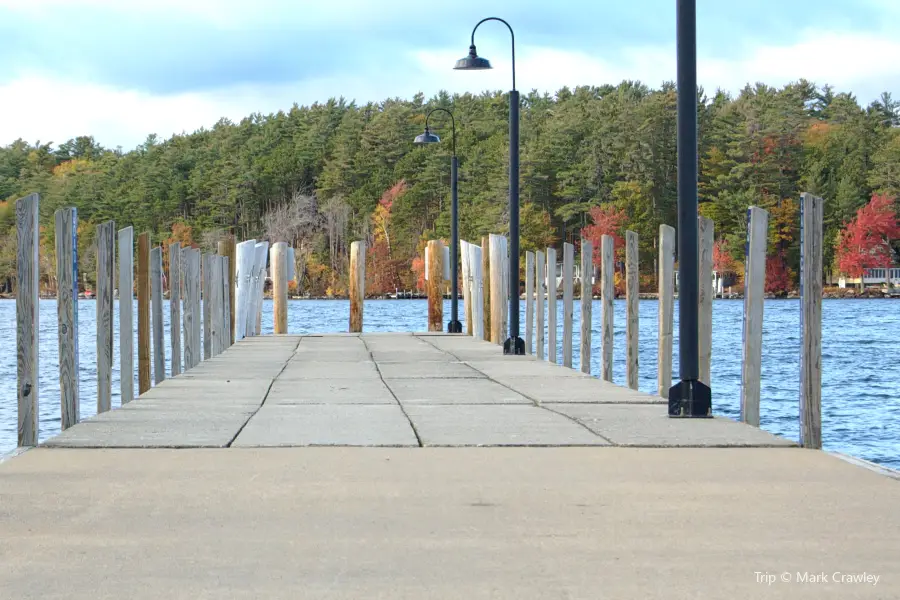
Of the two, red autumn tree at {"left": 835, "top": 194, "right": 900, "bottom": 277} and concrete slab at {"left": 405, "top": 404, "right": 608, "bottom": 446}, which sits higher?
red autumn tree at {"left": 835, "top": 194, "right": 900, "bottom": 277}

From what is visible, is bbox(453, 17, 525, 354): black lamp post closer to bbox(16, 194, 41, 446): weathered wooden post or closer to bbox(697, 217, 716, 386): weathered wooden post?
bbox(697, 217, 716, 386): weathered wooden post

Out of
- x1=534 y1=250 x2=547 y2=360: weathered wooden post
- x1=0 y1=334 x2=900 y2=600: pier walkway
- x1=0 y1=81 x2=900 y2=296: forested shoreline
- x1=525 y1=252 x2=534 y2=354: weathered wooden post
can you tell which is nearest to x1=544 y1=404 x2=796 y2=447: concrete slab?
x1=0 y1=334 x2=900 y2=600: pier walkway

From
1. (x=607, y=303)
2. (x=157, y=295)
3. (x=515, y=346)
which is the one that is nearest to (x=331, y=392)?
(x=157, y=295)

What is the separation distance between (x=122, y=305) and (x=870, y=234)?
94908 millimetres

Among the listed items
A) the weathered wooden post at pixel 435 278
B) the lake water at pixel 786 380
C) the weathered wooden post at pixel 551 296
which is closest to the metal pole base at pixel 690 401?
the weathered wooden post at pixel 551 296

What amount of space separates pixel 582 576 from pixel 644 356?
37280 mm

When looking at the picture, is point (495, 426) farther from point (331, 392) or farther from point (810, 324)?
point (331, 392)

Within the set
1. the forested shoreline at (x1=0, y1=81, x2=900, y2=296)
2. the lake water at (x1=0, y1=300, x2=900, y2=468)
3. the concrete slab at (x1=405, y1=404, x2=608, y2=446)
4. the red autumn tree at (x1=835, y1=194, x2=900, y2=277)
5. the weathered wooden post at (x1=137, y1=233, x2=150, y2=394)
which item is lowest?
the lake water at (x1=0, y1=300, x2=900, y2=468)

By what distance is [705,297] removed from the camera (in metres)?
11.1

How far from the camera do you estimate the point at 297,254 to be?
12031cm

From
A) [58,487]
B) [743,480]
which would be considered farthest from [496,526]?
[58,487]

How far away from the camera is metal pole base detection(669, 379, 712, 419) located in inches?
404

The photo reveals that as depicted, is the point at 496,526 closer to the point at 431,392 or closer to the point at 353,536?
the point at 353,536

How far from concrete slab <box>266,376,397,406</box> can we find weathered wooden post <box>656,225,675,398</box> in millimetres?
2691
